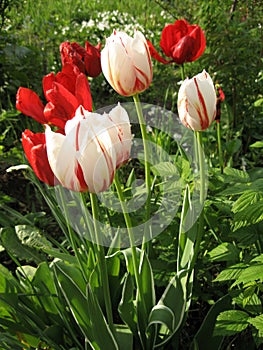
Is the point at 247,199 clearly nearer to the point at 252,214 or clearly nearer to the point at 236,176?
the point at 252,214

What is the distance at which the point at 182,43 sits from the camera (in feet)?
4.99

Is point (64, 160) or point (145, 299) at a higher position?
point (64, 160)

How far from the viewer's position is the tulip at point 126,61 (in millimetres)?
1132

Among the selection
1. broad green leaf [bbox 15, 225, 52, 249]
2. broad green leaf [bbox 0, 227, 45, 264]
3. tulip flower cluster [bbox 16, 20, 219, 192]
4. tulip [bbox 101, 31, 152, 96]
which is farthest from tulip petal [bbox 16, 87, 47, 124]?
broad green leaf [bbox 0, 227, 45, 264]

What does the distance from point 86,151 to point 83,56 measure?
62 cm

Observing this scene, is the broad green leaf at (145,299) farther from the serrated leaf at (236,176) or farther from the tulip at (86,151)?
the tulip at (86,151)

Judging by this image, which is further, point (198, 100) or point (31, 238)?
point (31, 238)

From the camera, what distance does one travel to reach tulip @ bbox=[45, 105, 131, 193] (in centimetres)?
91

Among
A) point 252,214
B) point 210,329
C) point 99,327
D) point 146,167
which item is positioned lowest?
point 210,329

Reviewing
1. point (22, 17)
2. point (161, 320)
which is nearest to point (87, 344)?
point (161, 320)

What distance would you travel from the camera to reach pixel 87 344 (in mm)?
1370

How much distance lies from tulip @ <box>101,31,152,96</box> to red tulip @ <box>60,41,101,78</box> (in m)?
0.28

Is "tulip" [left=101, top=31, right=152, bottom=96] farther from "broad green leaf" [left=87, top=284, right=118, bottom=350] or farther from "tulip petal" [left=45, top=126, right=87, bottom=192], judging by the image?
"broad green leaf" [left=87, top=284, right=118, bottom=350]

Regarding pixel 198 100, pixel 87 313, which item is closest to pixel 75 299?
pixel 87 313
